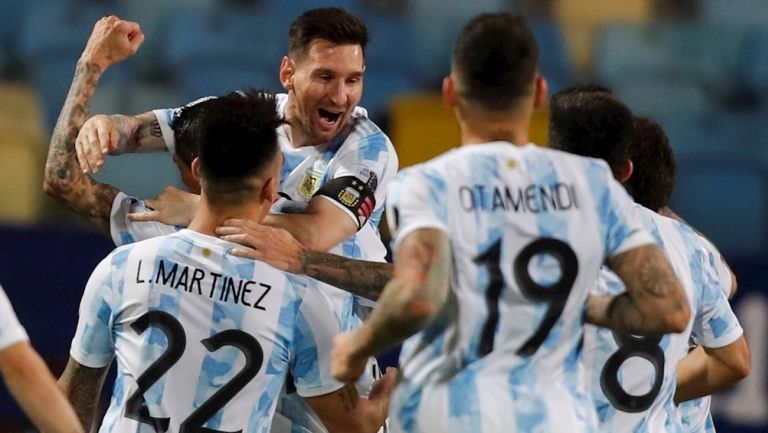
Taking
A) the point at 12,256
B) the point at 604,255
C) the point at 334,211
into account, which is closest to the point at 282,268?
the point at 334,211

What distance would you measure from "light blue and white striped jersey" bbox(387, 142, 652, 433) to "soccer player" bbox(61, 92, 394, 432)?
22.3 inches

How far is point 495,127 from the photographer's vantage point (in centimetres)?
390

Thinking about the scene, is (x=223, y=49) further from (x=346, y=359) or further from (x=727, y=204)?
(x=346, y=359)

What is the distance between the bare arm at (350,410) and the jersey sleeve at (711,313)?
1068 mm

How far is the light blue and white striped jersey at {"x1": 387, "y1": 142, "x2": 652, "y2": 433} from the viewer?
380 cm

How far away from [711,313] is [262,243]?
1.56 metres

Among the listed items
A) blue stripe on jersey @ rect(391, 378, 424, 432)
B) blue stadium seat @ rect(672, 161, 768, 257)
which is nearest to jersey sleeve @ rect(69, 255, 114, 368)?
blue stripe on jersey @ rect(391, 378, 424, 432)

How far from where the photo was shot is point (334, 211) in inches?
201

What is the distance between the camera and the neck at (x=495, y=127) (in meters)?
3.90

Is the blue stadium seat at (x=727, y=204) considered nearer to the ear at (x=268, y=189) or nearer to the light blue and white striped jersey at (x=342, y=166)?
the light blue and white striped jersey at (x=342, y=166)

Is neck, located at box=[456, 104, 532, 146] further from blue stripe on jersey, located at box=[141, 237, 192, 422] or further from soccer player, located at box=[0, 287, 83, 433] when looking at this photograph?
soccer player, located at box=[0, 287, 83, 433]

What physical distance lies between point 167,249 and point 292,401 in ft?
3.73

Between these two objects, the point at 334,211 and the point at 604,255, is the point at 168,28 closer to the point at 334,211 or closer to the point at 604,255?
the point at 334,211

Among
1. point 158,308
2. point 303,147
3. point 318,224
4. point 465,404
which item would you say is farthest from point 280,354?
point 303,147
